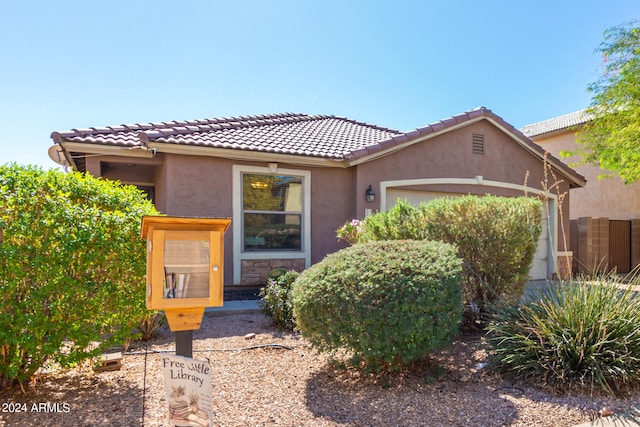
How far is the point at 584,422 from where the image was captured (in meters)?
3.28

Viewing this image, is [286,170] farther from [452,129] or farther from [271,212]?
[452,129]

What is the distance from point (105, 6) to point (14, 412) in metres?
7.26

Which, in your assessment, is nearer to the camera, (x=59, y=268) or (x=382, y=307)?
(x=59, y=268)

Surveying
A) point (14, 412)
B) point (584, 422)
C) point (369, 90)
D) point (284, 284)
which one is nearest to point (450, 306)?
point (584, 422)

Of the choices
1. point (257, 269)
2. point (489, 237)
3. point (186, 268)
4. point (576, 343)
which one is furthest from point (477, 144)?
point (186, 268)

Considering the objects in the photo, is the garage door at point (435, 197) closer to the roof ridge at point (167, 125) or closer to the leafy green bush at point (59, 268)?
the roof ridge at point (167, 125)

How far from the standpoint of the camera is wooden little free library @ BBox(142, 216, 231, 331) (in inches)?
106

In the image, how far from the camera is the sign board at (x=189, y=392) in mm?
2457

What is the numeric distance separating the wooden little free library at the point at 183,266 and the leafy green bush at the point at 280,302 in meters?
3.40

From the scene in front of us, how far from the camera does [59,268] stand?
3471 mm

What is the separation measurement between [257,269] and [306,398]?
517cm

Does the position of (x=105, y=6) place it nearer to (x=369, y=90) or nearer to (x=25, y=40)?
(x=25, y=40)

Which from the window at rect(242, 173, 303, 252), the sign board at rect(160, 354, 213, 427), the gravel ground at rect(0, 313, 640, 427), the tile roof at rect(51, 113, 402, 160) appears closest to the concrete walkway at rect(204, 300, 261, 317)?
the window at rect(242, 173, 303, 252)

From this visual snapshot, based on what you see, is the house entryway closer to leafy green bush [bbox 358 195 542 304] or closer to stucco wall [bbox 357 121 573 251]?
stucco wall [bbox 357 121 573 251]
